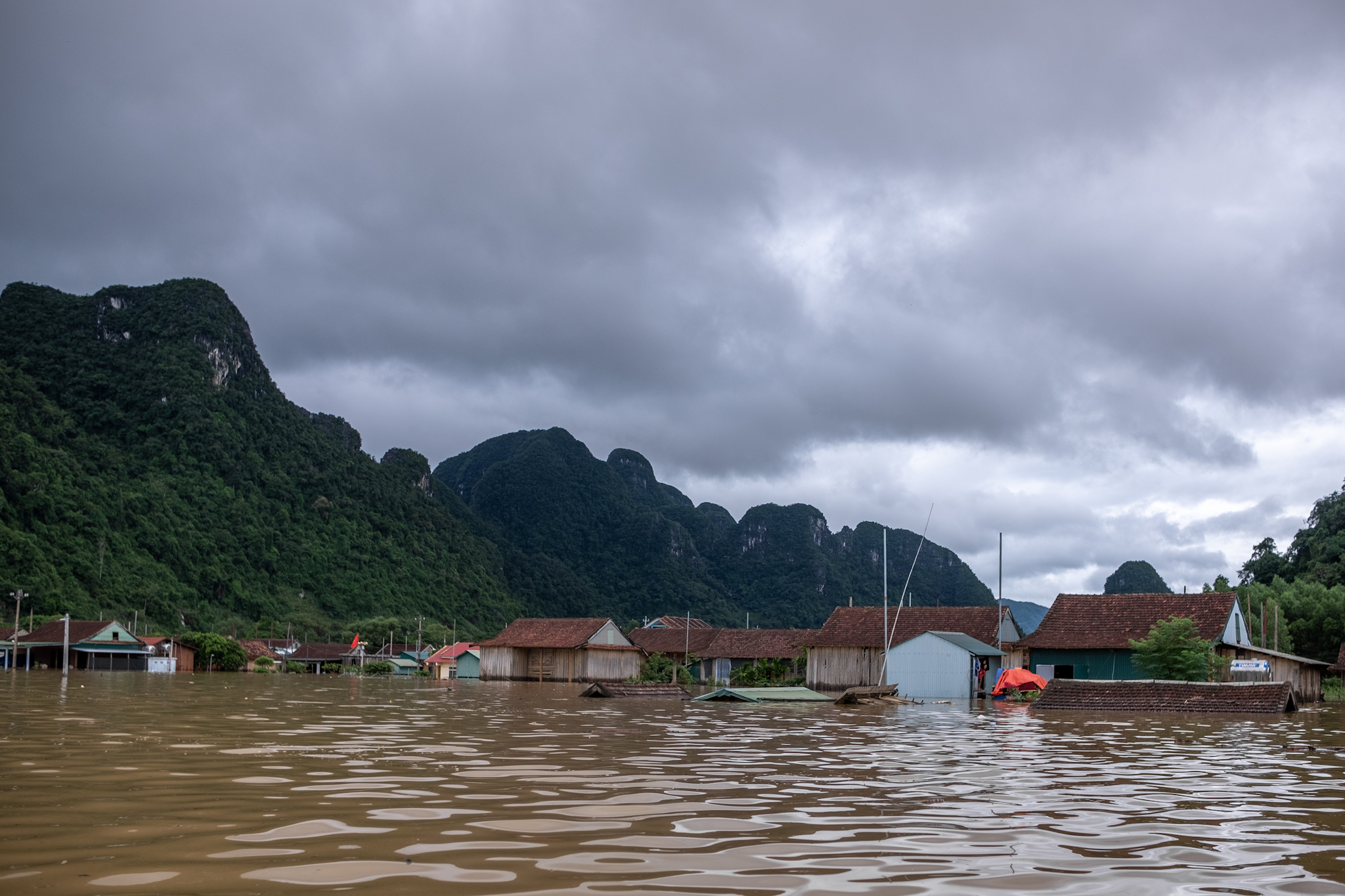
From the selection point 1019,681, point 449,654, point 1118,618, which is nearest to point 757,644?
point 449,654

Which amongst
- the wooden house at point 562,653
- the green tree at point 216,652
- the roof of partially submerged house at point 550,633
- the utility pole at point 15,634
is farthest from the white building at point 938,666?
the green tree at point 216,652

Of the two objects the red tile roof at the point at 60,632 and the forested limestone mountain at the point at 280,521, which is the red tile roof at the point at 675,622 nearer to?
the forested limestone mountain at the point at 280,521

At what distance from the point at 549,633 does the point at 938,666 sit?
27505 mm

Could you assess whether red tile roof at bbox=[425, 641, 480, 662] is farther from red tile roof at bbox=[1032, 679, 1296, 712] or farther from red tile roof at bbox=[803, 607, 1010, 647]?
red tile roof at bbox=[1032, 679, 1296, 712]

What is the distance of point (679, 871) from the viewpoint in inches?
201

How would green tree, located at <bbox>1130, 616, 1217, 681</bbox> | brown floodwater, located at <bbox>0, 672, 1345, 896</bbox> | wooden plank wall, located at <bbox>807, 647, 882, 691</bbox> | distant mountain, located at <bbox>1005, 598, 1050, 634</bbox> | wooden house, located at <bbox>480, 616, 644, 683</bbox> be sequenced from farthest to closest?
distant mountain, located at <bbox>1005, 598, 1050, 634</bbox> → wooden house, located at <bbox>480, 616, 644, 683</bbox> → wooden plank wall, located at <bbox>807, 647, 882, 691</bbox> → green tree, located at <bbox>1130, 616, 1217, 681</bbox> → brown floodwater, located at <bbox>0, 672, 1345, 896</bbox>

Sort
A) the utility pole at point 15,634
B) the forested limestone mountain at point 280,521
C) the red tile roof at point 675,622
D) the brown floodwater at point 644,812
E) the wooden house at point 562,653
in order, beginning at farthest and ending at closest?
the forested limestone mountain at point 280,521
the red tile roof at point 675,622
the utility pole at point 15,634
the wooden house at point 562,653
the brown floodwater at point 644,812

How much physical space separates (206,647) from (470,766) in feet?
208

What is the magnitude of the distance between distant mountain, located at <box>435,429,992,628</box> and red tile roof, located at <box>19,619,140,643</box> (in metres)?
73.3

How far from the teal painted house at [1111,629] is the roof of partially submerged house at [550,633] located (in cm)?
2544

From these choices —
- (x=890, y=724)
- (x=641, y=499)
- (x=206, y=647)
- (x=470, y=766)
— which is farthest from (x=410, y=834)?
(x=641, y=499)

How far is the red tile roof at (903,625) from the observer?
4172 centimetres

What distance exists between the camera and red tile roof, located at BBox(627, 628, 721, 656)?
2490 inches

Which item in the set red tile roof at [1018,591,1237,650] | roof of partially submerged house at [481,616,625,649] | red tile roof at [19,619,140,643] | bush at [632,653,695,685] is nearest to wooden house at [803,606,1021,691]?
red tile roof at [1018,591,1237,650]
